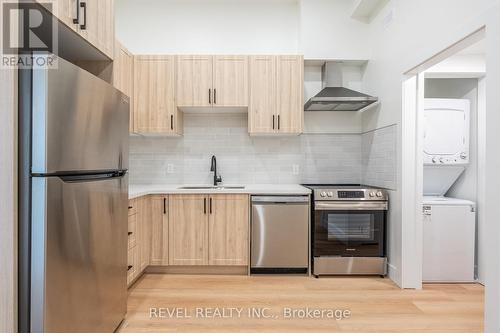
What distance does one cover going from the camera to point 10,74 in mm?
1193

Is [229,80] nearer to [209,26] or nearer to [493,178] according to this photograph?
[209,26]

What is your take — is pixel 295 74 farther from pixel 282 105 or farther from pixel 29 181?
pixel 29 181

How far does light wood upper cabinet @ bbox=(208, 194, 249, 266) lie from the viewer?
9.88 feet

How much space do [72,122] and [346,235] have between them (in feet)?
8.56

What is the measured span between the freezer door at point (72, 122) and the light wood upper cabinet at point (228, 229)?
1.35 metres

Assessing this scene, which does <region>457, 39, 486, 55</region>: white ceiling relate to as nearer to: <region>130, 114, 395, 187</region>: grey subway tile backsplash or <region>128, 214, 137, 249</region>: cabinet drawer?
<region>130, 114, 395, 187</region>: grey subway tile backsplash

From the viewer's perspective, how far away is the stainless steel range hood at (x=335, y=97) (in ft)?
10.0

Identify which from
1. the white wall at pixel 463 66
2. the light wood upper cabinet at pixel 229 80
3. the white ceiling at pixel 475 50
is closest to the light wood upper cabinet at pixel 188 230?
the light wood upper cabinet at pixel 229 80

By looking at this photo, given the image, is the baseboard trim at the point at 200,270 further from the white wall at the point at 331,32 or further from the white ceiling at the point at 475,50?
the white ceiling at the point at 475,50

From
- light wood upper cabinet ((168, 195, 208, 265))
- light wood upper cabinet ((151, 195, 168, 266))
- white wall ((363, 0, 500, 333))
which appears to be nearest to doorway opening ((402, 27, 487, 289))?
white wall ((363, 0, 500, 333))

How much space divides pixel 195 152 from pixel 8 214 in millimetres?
2493

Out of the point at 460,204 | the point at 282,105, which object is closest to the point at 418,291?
the point at 460,204

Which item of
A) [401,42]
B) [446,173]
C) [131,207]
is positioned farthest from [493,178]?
[131,207]

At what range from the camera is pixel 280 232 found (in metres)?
2.99
